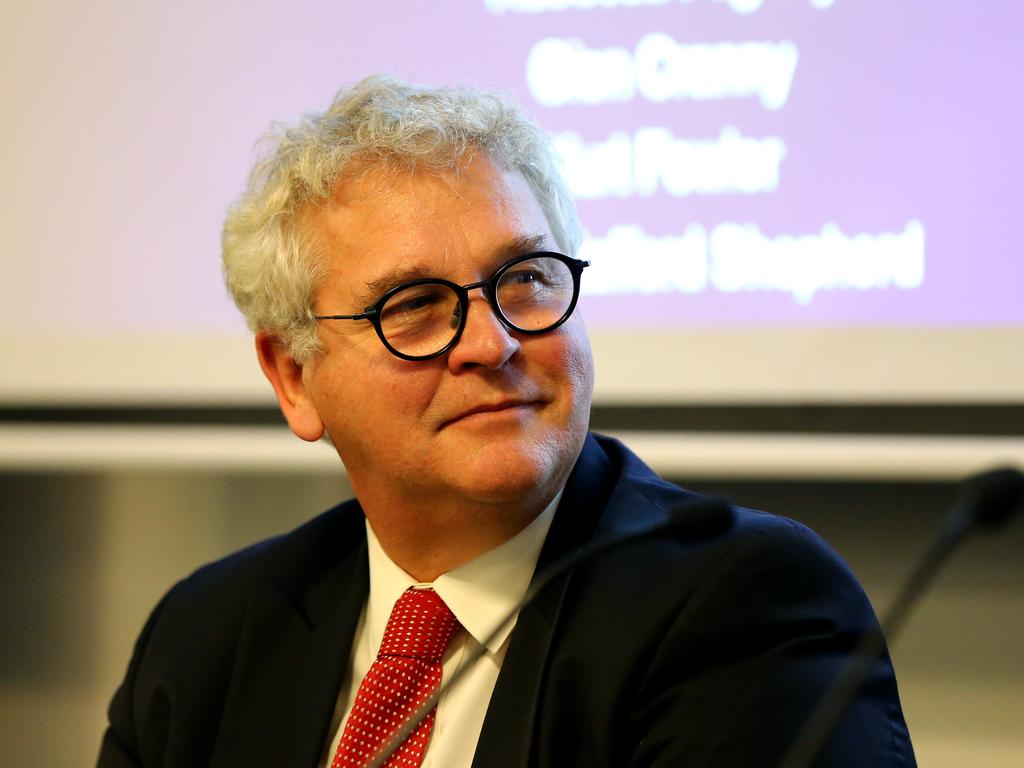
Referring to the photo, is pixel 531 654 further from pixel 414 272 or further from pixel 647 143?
pixel 647 143

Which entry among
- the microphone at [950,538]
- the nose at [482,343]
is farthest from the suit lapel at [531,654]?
the microphone at [950,538]

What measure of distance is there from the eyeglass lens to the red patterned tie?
1.10 feet

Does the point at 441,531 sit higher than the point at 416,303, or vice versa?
the point at 416,303

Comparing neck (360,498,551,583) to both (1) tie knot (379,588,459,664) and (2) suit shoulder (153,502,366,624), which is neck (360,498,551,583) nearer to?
(1) tie knot (379,588,459,664)

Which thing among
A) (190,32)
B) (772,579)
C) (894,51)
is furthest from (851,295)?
(190,32)

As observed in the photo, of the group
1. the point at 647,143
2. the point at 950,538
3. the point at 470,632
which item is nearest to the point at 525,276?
the point at 470,632

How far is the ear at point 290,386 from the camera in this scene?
1608mm

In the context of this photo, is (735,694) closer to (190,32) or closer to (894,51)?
(894,51)

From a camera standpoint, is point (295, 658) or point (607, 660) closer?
point (607, 660)

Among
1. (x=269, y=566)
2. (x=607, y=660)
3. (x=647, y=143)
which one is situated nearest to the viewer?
(x=607, y=660)

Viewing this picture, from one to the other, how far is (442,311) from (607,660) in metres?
0.46

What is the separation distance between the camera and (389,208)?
1436mm

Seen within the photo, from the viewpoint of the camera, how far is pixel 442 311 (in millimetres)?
1414

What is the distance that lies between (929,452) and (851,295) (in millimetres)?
321
